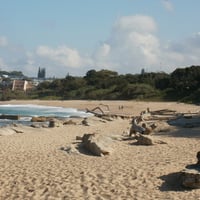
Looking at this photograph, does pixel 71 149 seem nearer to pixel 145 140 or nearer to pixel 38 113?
pixel 145 140

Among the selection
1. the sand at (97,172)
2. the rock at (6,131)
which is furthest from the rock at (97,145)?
the rock at (6,131)

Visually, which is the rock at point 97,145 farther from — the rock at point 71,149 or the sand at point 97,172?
the rock at point 71,149

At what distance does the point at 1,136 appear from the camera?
23188 millimetres

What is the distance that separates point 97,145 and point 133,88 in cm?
7368


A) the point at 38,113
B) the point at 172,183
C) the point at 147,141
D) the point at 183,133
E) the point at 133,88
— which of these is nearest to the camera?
the point at 172,183

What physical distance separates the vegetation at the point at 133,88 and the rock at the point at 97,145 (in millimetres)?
55261

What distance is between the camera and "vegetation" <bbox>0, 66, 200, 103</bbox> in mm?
81500

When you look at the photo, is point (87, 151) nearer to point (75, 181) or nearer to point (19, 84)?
point (75, 181)

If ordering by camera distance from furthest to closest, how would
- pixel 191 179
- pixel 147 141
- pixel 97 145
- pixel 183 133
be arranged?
1. pixel 183 133
2. pixel 147 141
3. pixel 97 145
4. pixel 191 179

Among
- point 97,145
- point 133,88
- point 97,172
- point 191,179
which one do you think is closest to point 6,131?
point 97,145

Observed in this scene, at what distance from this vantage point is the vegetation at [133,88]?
267 ft

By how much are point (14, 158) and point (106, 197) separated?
20.8 feet

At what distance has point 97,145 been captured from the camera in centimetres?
1587

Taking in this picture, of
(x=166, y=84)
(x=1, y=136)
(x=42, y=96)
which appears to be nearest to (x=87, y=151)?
(x=1, y=136)
